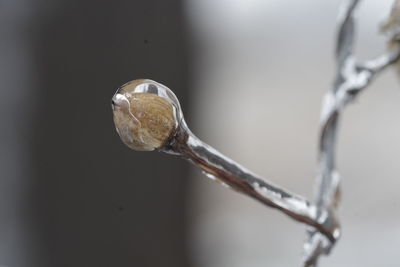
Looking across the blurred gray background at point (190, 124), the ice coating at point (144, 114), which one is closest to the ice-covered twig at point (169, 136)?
the ice coating at point (144, 114)

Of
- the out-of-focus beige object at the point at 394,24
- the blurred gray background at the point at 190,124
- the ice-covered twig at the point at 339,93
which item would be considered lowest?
the blurred gray background at the point at 190,124

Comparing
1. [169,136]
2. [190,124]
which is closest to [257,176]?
[169,136]

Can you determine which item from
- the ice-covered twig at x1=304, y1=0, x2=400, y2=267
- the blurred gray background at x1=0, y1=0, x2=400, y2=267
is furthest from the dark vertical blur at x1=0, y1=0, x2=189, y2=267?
the ice-covered twig at x1=304, y1=0, x2=400, y2=267

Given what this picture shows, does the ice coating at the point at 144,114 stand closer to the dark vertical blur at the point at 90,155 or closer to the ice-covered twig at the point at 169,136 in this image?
the ice-covered twig at the point at 169,136

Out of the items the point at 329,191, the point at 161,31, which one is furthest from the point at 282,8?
the point at 329,191

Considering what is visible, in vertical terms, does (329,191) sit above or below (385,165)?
above

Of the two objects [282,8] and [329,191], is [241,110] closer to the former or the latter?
[282,8]
